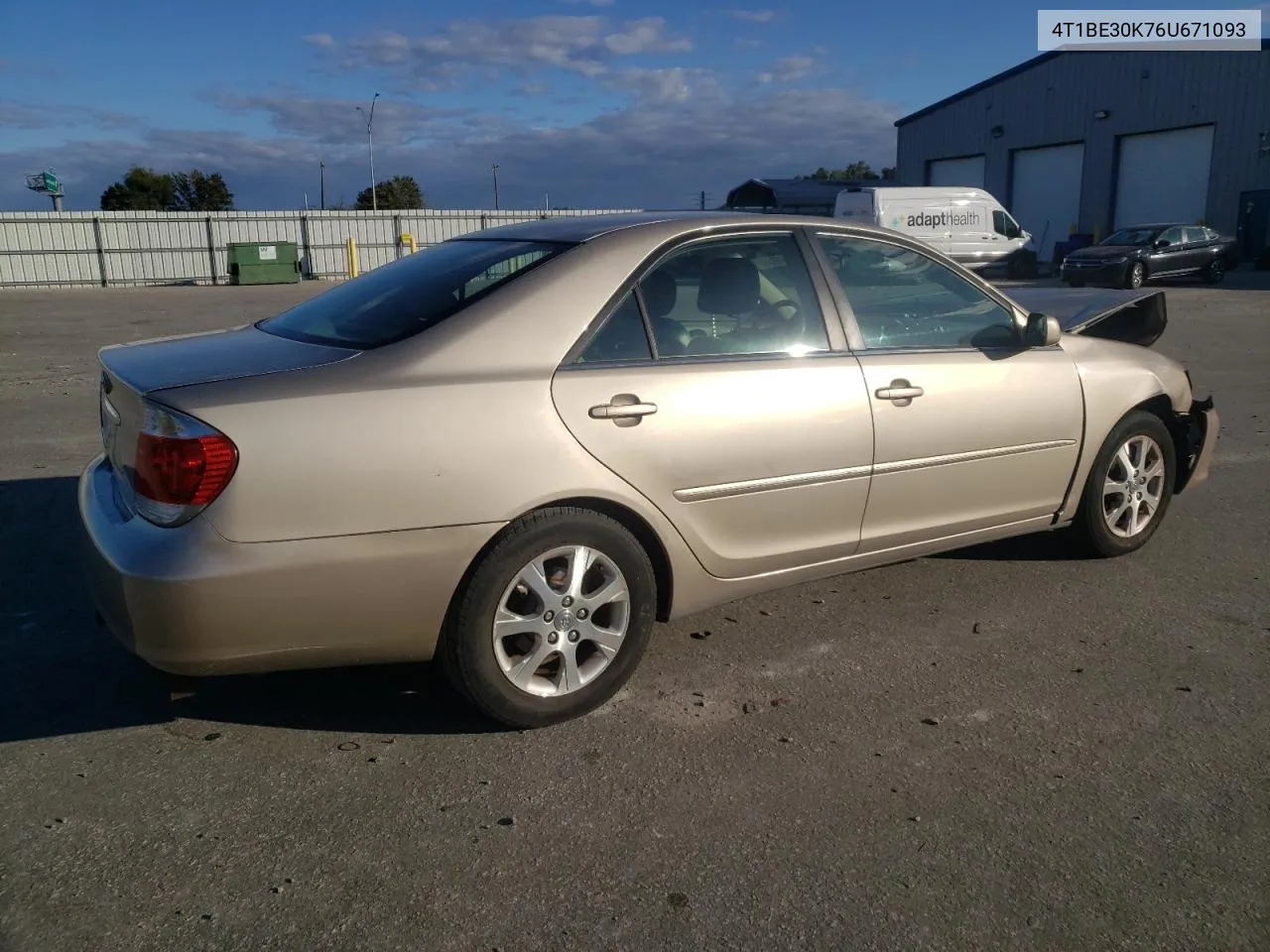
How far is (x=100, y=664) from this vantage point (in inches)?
146

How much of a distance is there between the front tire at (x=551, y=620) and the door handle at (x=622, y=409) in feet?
1.02

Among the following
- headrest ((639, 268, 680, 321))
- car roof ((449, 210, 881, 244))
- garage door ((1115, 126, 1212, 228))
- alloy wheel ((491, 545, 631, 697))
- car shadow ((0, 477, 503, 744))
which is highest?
garage door ((1115, 126, 1212, 228))

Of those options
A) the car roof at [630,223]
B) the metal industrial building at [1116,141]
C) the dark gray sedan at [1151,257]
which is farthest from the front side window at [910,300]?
the metal industrial building at [1116,141]

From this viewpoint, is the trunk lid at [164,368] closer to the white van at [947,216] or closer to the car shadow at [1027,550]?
the car shadow at [1027,550]

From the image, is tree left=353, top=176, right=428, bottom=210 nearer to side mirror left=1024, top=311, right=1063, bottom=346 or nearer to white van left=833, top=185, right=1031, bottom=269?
white van left=833, top=185, right=1031, bottom=269

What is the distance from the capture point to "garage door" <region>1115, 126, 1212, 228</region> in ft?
107

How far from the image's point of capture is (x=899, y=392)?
3863 mm

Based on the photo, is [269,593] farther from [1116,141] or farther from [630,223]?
[1116,141]

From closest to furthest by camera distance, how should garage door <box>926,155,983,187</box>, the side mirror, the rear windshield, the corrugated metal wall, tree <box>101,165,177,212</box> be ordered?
the rear windshield, the side mirror, the corrugated metal wall, garage door <box>926,155,983,187</box>, tree <box>101,165,177,212</box>

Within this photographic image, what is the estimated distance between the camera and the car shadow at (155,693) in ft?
10.9

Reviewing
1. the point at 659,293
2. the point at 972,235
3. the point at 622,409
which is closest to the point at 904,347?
the point at 659,293

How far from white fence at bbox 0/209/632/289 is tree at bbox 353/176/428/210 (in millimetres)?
35784

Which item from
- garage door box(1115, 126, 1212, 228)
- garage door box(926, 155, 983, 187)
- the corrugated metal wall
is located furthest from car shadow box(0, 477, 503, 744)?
garage door box(926, 155, 983, 187)

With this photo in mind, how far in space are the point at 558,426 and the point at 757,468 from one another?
0.77m
